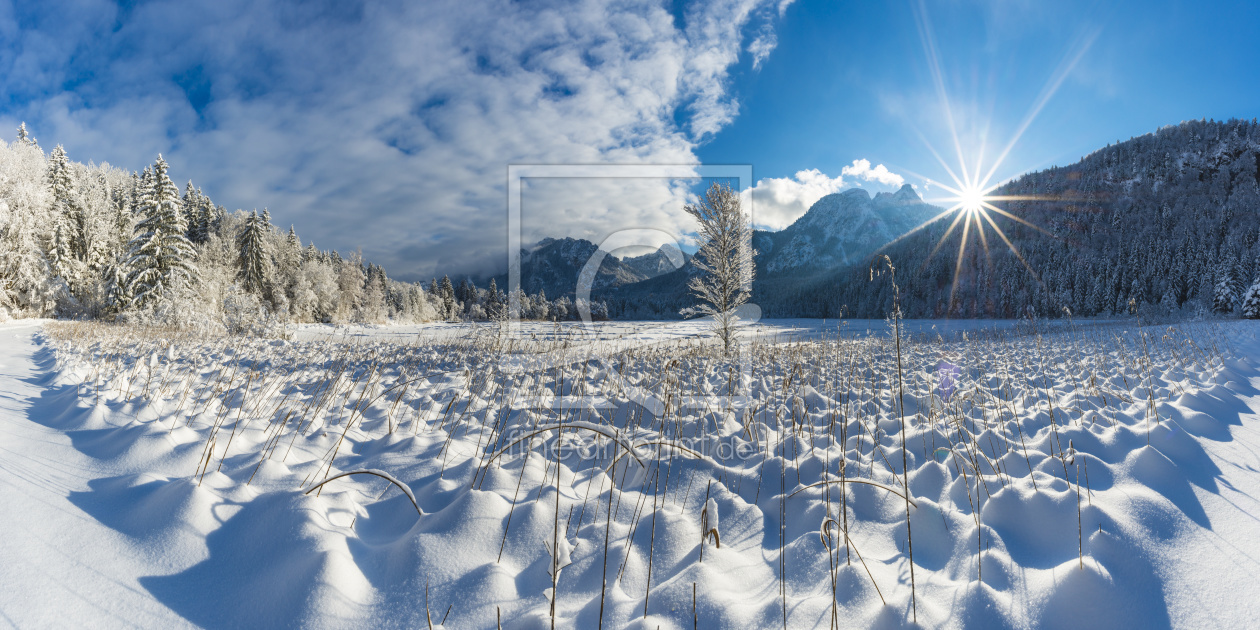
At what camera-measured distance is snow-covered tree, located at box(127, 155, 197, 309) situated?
22.9 meters

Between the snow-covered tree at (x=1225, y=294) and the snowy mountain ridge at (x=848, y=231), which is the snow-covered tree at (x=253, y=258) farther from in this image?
the snowy mountain ridge at (x=848, y=231)

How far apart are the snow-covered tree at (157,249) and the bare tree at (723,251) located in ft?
93.1

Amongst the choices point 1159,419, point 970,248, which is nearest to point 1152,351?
point 1159,419

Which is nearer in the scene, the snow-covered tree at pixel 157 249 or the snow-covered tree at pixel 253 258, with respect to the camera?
the snow-covered tree at pixel 157 249

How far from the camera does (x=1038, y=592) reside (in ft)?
5.53

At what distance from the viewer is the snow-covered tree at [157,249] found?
22859 mm

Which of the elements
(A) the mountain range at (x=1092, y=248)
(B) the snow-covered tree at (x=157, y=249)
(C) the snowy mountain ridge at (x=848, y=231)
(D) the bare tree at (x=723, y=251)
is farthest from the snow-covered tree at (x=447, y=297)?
(C) the snowy mountain ridge at (x=848, y=231)

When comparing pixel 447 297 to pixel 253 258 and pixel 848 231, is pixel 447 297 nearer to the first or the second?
pixel 253 258

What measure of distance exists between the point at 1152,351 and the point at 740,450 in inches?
406

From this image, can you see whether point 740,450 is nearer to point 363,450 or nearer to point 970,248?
point 363,450

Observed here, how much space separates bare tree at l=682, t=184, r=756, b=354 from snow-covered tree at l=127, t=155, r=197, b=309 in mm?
28389

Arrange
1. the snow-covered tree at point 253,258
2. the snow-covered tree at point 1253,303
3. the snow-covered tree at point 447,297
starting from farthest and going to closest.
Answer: the snow-covered tree at point 447,297, the snow-covered tree at point 253,258, the snow-covered tree at point 1253,303

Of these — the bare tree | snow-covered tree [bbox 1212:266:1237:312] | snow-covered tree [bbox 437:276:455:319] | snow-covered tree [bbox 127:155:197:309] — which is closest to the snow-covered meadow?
the bare tree

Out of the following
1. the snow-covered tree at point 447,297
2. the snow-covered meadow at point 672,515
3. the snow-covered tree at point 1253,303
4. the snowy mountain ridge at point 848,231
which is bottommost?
the snow-covered meadow at point 672,515
